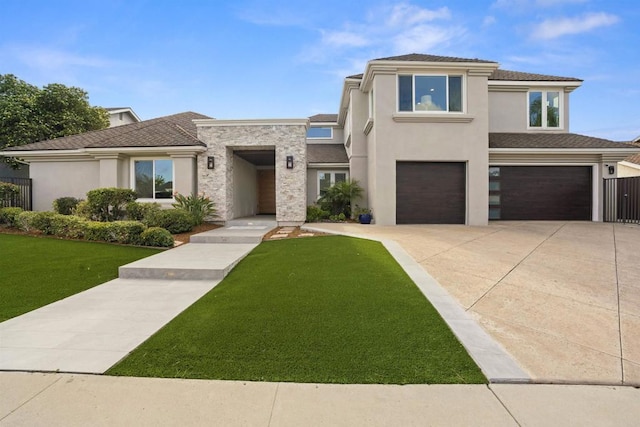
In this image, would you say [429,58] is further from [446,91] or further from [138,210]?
[138,210]

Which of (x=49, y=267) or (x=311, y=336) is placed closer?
(x=311, y=336)

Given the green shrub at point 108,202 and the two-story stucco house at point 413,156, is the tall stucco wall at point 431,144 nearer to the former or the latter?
the two-story stucco house at point 413,156

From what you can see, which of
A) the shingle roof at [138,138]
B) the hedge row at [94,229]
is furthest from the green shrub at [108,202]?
the shingle roof at [138,138]

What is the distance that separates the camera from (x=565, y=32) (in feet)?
46.1

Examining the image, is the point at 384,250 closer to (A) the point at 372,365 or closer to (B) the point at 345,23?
(A) the point at 372,365

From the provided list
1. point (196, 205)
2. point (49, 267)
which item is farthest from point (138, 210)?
point (49, 267)

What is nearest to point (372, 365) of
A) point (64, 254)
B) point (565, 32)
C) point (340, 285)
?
point (340, 285)

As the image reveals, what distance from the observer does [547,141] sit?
14.5m

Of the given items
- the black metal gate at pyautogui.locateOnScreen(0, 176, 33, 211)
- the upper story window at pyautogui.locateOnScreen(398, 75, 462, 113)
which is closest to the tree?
the black metal gate at pyautogui.locateOnScreen(0, 176, 33, 211)

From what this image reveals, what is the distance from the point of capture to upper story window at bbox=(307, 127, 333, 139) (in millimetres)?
21625

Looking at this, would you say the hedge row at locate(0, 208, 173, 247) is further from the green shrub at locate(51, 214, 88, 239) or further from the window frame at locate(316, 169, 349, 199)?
the window frame at locate(316, 169, 349, 199)

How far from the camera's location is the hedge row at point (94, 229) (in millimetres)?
9086

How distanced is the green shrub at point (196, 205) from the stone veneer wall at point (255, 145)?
434mm

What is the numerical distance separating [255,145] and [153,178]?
14.8 feet
